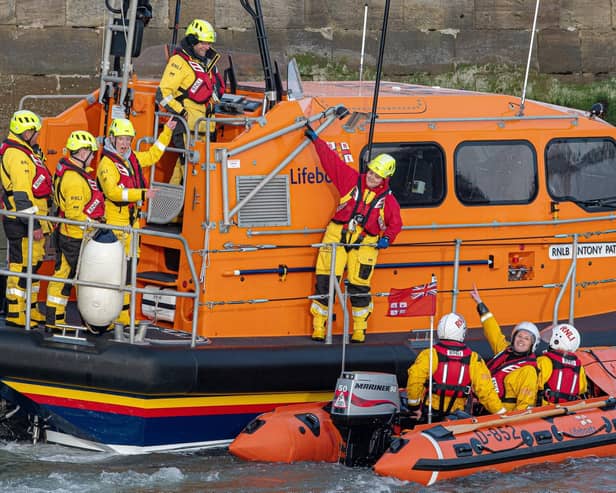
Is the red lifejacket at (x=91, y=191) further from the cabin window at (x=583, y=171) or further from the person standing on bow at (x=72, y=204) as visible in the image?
the cabin window at (x=583, y=171)

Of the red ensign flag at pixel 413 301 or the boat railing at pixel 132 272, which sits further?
the red ensign flag at pixel 413 301

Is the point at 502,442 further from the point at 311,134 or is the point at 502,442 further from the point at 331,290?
the point at 311,134

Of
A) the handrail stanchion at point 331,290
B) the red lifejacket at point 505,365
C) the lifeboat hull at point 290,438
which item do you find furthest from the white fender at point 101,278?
the red lifejacket at point 505,365

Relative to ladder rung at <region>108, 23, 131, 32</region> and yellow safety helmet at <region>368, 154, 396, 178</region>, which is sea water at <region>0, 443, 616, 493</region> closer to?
yellow safety helmet at <region>368, 154, 396, 178</region>

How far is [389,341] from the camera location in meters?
9.10

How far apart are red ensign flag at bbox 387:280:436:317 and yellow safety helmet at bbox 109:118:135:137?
6.81 feet

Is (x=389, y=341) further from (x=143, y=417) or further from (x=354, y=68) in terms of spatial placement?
(x=354, y=68)

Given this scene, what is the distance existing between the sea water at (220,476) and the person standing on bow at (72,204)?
0.92 meters

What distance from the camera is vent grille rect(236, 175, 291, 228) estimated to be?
882 centimetres

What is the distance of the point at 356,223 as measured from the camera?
8.81 meters

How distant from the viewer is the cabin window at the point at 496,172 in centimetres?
934

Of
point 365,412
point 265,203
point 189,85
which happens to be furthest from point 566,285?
point 189,85

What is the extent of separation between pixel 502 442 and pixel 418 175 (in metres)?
2.06

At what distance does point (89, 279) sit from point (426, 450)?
7.84 ft
